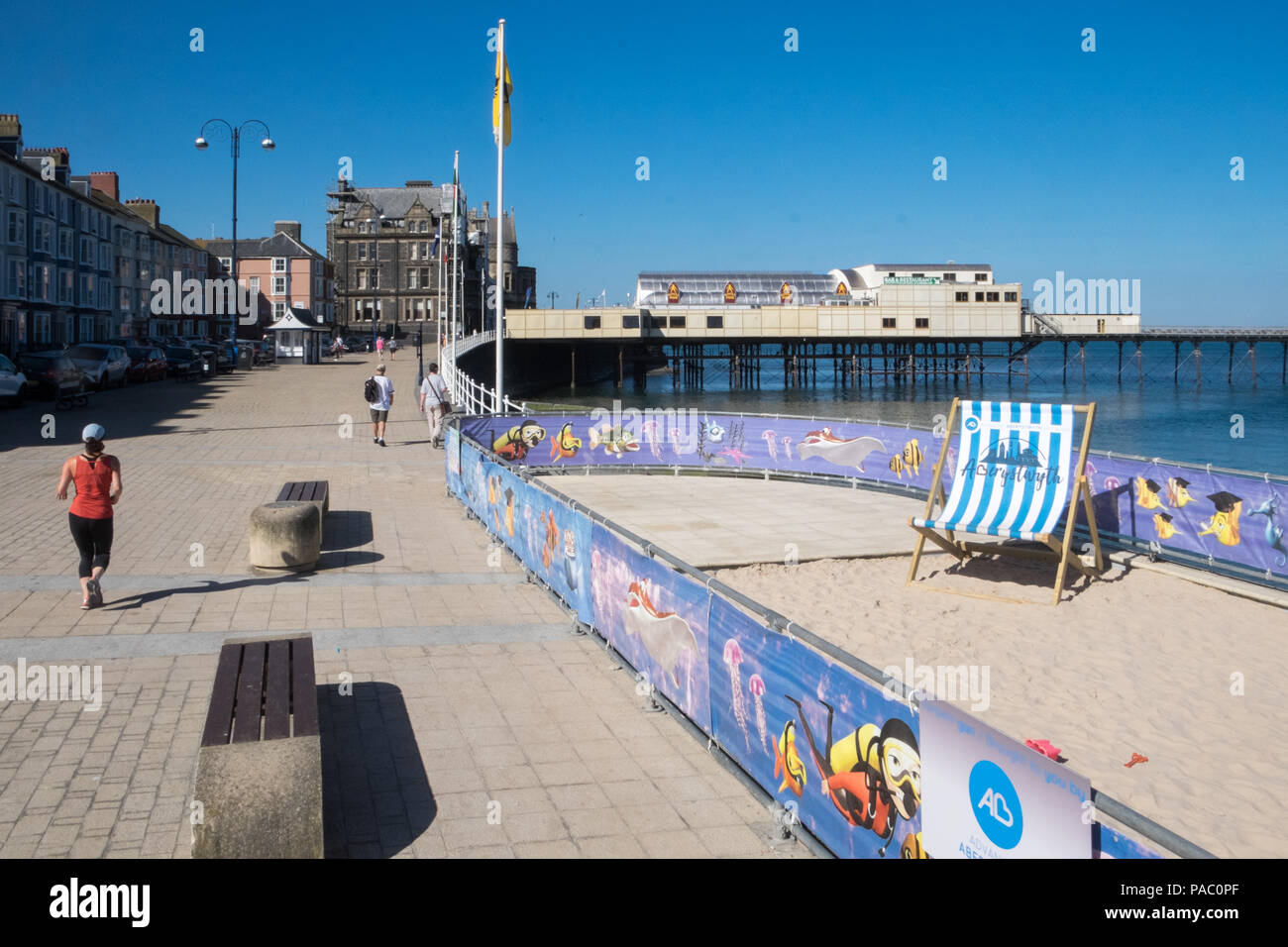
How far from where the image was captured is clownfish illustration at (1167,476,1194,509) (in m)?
11.9

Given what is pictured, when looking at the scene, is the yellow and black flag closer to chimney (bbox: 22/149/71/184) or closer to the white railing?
the white railing

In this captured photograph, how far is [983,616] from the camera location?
10.5 m

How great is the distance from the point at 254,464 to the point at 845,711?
52.5 ft

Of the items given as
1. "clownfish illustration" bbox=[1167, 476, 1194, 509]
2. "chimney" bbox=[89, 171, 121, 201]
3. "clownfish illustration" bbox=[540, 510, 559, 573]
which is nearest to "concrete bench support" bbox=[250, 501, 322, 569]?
"clownfish illustration" bbox=[540, 510, 559, 573]

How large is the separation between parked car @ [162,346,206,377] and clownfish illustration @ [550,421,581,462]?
26.5m

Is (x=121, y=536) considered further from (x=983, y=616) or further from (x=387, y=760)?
(x=983, y=616)

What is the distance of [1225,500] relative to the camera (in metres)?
11.4

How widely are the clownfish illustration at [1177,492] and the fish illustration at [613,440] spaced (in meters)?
10.1

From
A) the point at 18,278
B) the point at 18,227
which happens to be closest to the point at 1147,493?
the point at 18,278

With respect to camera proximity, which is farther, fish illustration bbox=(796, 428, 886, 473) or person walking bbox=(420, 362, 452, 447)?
person walking bbox=(420, 362, 452, 447)

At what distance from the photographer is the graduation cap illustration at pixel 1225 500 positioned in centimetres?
1132

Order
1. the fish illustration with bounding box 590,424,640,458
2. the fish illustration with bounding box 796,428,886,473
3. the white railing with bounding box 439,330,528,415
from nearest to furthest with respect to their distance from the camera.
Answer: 1. the fish illustration with bounding box 796,428,886,473
2. the fish illustration with bounding box 590,424,640,458
3. the white railing with bounding box 439,330,528,415
